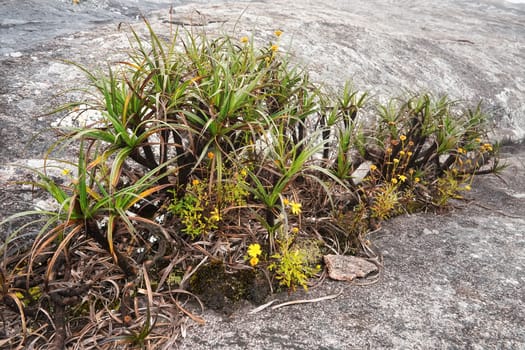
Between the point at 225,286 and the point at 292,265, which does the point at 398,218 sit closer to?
the point at 292,265

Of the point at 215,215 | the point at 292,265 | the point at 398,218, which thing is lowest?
the point at 398,218

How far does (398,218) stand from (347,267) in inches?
29.2

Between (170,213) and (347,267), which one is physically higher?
(170,213)

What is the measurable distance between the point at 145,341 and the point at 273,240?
0.70m

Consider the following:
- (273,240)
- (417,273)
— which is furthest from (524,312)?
(273,240)

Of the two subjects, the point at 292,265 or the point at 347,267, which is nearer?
the point at 292,265

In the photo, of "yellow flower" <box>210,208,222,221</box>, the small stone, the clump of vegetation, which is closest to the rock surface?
the small stone

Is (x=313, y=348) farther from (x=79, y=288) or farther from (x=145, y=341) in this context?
(x=79, y=288)

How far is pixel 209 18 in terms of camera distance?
180 inches

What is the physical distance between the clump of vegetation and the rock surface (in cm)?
20

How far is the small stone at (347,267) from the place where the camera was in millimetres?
2057

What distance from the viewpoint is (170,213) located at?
2.14 m

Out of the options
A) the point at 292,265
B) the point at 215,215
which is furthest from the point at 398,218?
the point at 215,215

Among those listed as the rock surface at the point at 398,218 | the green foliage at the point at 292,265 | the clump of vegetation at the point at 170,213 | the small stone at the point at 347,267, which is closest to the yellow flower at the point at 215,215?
the clump of vegetation at the point at 170,213
